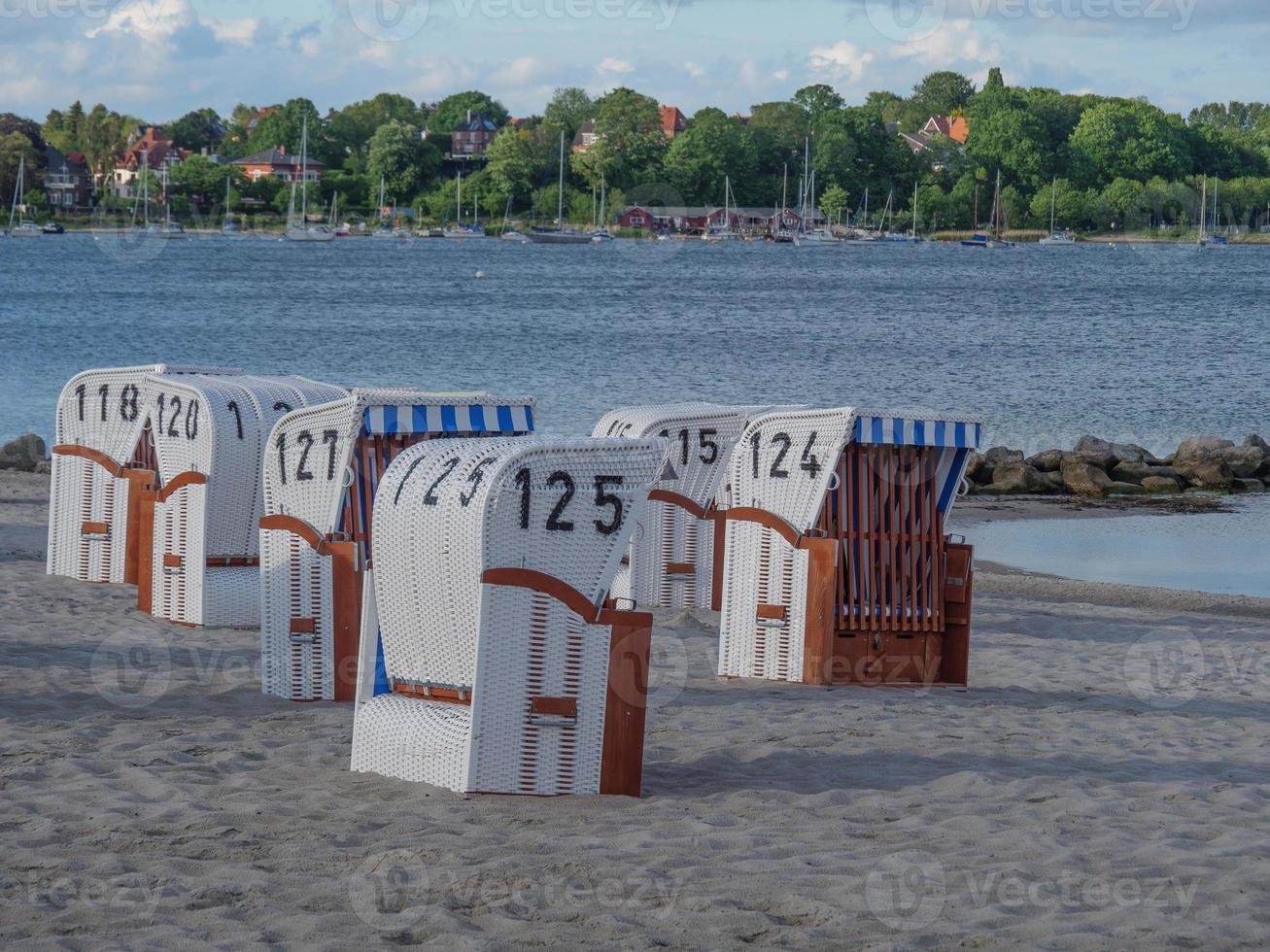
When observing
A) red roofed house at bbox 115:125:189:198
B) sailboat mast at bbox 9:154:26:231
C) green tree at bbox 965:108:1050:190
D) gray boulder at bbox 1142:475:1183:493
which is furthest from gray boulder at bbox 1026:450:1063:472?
red roofed house at bbox 115:125:189:198

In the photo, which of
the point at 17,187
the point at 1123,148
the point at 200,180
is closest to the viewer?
the point at 17,187

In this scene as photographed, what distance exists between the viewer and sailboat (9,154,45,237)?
15625 cm

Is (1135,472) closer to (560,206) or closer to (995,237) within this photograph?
(560,206)

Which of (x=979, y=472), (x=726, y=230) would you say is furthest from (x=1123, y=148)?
(x=979, y=472)

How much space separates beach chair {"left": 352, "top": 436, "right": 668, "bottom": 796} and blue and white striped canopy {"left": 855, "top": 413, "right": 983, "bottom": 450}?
9.18ft

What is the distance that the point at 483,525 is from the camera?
21.1 ft

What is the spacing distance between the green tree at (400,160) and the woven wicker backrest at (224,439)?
538 ft

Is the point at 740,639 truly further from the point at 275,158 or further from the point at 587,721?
the point at 275,158

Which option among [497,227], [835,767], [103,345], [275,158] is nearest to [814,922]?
[835,767]

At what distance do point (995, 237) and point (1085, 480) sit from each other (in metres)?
152

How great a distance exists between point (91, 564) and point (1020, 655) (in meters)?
6.70

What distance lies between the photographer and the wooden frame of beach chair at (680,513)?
39.8 feet

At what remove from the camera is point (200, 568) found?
10.8 metres

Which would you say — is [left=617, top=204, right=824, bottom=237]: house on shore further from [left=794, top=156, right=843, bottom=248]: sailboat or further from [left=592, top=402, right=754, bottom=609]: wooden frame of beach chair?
[left=592, top=402, right=754, bottom=609]: wooden frame of beach chair
